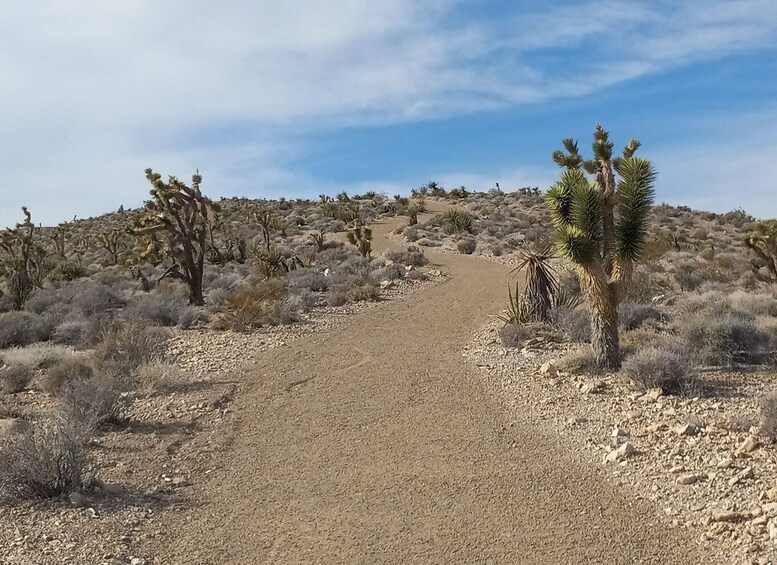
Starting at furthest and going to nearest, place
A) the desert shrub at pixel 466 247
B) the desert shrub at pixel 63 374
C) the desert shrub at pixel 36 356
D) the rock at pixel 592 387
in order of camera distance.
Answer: the desert shrub at pixel 466 247, the desert shrub at pixel 36 356, the desert shrub at pixel 63 374, the rock at pixel 592 387

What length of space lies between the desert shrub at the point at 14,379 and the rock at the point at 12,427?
6.78ft

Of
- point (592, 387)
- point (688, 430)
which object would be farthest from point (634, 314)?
point (688, 430)

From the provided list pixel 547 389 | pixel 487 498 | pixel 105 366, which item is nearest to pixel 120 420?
pixel 105 366

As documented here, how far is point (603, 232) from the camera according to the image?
416 inches

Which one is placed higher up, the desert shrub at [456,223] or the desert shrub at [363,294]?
the desert shrub at [456,223]

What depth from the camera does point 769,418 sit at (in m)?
7.19

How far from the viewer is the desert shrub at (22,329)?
16.0 meters

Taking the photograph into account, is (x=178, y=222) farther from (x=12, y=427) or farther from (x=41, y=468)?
(x=41, y=468)

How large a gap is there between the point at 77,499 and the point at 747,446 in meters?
6.45

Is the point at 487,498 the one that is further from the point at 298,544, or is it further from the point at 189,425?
the point at 189,425

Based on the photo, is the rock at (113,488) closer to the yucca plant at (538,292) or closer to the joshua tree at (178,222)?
the yucca plant at (538,292)

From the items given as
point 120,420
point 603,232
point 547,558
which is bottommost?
point 547,558

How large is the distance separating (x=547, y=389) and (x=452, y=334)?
4.83 metres

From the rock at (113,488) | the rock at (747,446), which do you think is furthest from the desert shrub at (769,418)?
the rock at (113,488)
